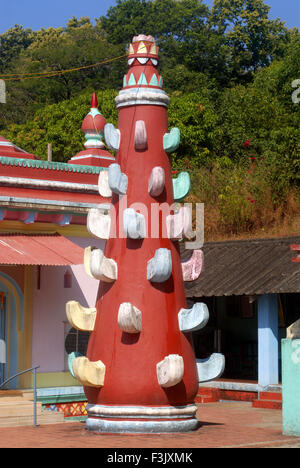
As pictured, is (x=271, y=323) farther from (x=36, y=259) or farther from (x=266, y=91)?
(x=266, y=91)

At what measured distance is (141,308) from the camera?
38.7ft

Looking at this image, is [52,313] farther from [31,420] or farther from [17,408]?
[31,420]

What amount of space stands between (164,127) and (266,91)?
25.1m

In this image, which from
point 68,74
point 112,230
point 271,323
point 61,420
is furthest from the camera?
point 68,74

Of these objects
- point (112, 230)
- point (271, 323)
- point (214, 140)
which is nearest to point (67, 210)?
point (112, 230)

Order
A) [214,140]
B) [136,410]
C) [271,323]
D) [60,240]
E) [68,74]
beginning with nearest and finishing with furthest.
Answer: [136,410] → [60,240] → [271,323] → [214,140] → [68,74]

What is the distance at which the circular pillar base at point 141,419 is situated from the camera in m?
11.4

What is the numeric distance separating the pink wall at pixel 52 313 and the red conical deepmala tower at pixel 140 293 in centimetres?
354

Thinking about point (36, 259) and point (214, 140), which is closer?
point (36, 259)

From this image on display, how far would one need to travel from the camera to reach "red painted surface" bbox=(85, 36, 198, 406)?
11.6 meters

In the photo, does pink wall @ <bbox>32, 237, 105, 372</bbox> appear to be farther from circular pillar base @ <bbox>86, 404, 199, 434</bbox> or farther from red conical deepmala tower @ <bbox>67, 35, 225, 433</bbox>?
circular pillar base @ <bbox>86, 404, 199, 434</bbox>

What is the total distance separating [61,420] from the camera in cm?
1445

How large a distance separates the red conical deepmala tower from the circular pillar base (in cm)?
1
